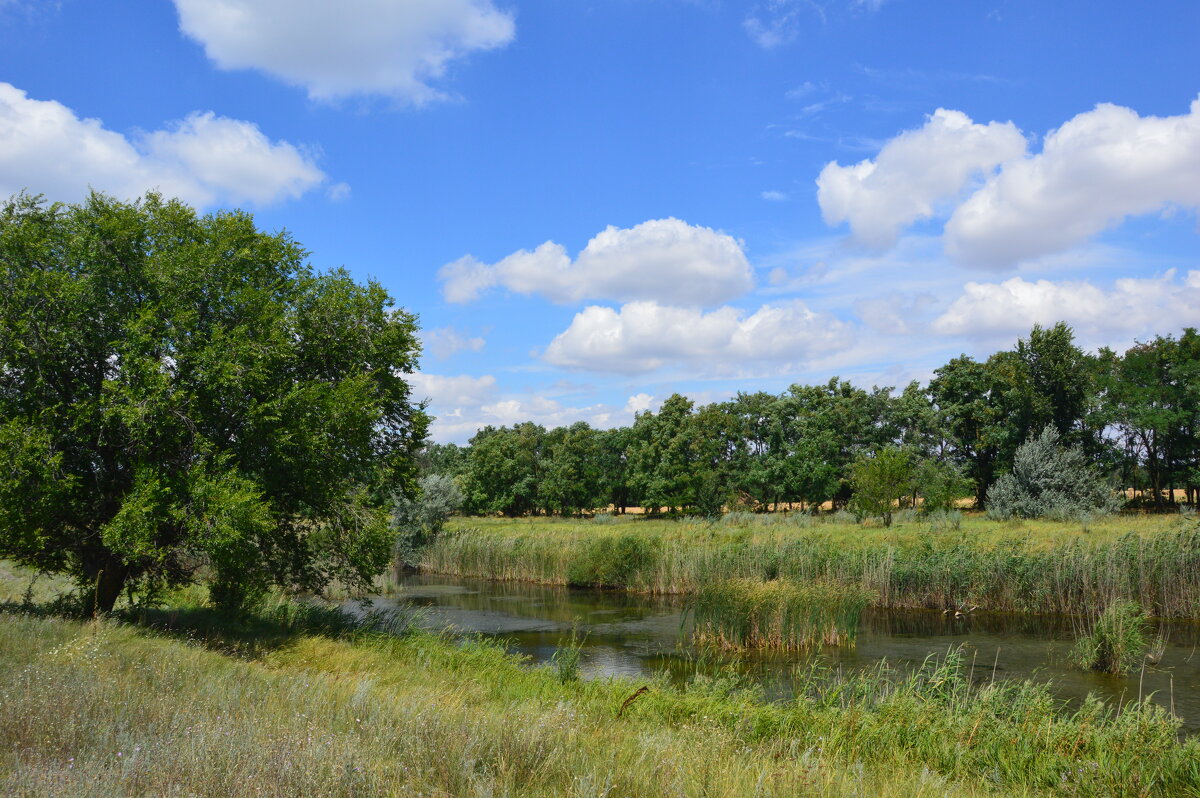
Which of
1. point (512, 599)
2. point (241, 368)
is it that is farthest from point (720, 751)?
point (512, 599)

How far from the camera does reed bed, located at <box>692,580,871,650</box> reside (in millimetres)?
17844

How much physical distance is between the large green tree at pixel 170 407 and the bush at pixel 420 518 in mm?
22779

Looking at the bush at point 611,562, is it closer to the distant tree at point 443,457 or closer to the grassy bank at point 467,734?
the grassy bank at point 467,734

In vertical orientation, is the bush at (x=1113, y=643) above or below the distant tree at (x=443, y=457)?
below

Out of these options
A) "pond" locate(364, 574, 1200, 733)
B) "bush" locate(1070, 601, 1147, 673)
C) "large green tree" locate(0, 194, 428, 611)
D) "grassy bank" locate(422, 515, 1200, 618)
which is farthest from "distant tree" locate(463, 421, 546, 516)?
"bush" locate(1070, 601, 1147, 673)

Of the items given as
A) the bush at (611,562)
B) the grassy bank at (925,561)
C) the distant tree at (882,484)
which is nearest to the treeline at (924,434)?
the distant tree at (882,484)

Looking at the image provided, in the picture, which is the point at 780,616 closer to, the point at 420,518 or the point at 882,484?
the point at 882,484

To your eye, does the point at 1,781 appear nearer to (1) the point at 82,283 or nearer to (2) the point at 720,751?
(2) the point at 720,751

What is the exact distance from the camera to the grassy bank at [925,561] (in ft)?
68.2

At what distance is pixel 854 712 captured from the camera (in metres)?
9.52

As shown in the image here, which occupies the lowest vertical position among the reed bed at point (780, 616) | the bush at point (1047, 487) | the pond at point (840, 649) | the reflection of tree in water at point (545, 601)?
the reflection of tree in water at point (545, 601)

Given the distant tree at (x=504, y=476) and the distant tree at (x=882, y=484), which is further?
the distant tree at (x=504, y=476)

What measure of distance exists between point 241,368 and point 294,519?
14.1 feet

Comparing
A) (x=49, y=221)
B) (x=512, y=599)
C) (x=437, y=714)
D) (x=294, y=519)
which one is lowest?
(x=512, y=599)
